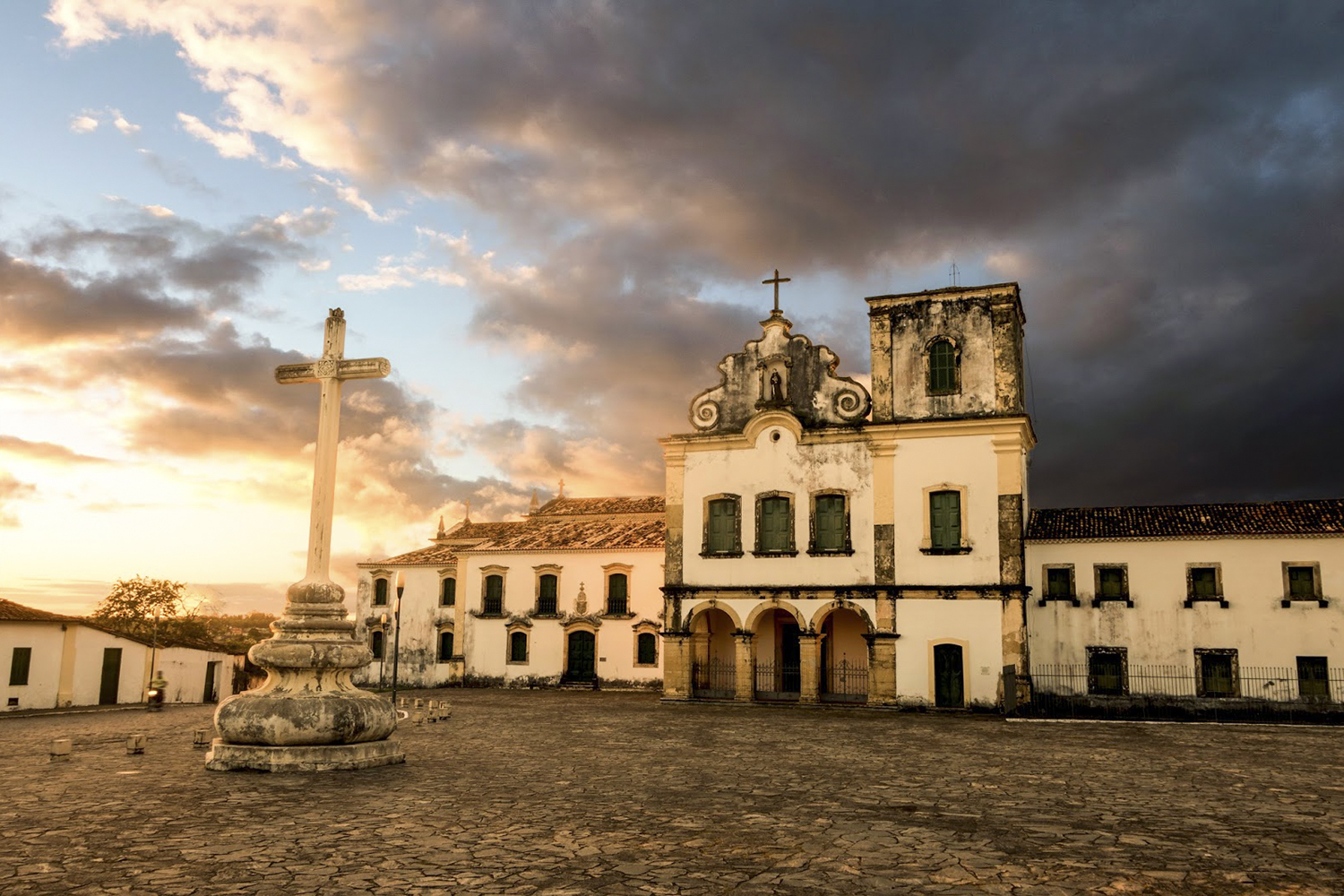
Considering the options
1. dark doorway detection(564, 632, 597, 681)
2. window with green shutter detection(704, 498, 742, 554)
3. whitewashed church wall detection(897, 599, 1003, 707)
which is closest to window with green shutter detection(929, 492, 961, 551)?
whitewashed church wall detection(897, 599, 1003, 707)

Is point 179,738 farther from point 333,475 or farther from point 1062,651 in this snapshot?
point 1062,651

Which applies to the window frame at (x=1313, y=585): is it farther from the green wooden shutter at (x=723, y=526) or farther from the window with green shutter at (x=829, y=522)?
the green wooden shutter at (x=723, y=526)

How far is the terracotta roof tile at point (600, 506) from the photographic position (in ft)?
142

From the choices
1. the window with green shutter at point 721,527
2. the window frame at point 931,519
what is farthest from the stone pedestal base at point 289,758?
the window frame at point 931,519

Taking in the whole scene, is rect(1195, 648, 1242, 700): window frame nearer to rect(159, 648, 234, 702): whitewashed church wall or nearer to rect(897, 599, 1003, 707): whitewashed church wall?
rect(897, 599, 1003, 707): whitewashed church wall

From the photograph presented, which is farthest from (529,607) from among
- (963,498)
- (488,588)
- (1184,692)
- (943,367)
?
(1184,692)

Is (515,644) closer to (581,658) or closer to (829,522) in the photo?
(581,658)

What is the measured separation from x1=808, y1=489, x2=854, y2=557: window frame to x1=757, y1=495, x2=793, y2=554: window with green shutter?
63cm

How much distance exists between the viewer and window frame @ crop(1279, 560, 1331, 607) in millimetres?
24438

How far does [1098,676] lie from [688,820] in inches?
812

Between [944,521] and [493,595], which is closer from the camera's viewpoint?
[944,521]

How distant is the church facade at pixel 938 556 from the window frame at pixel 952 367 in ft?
0.19

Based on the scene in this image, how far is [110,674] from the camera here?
98.7ft

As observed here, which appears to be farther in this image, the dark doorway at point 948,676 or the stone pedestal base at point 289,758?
the dark doorway at point 948,676
